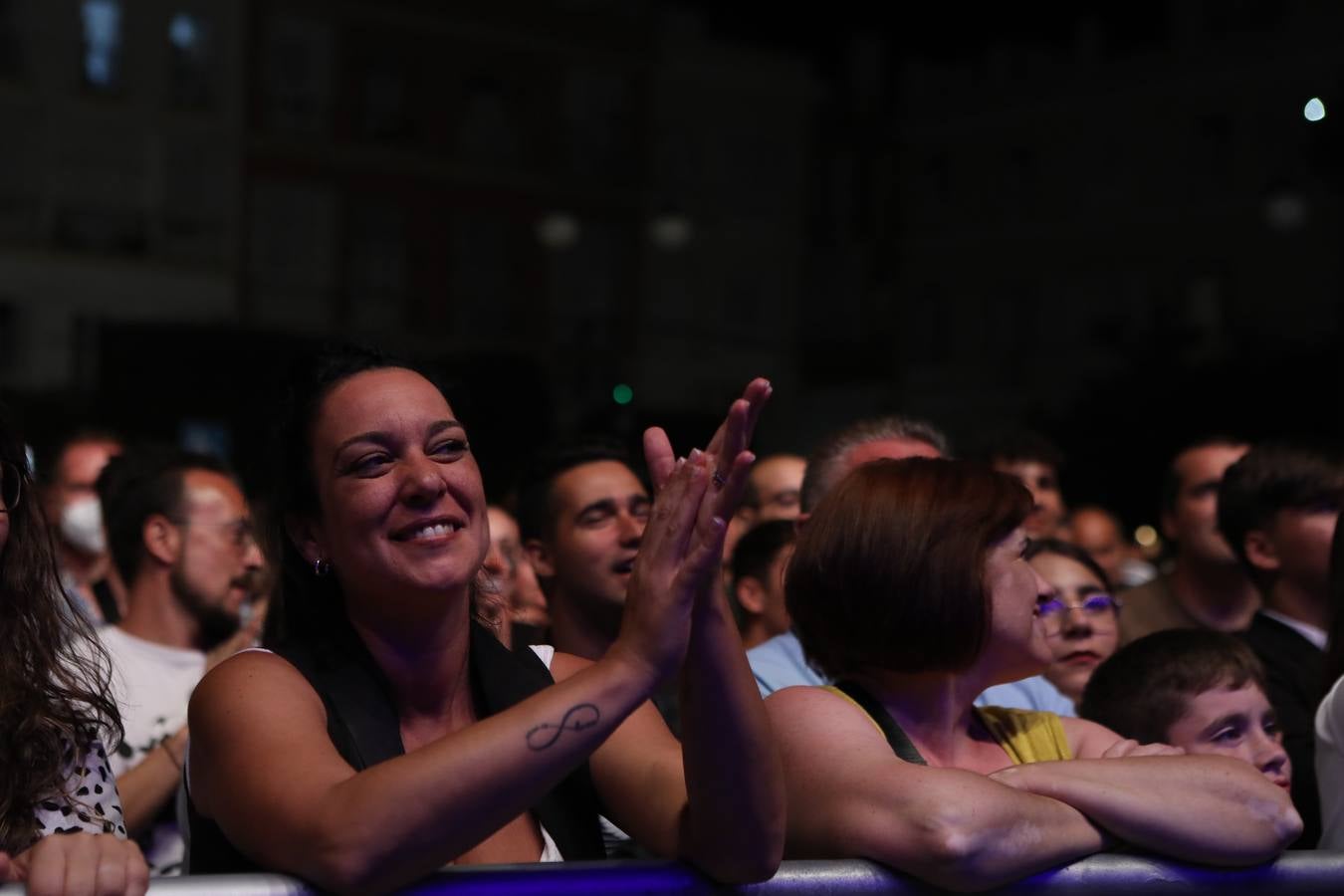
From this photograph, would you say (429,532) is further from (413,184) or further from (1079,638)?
(413,184)

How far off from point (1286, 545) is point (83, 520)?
4075 mm

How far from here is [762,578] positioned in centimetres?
518

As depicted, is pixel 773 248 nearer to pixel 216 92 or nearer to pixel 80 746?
pixel 216 92

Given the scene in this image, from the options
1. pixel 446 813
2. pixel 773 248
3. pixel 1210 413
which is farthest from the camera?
pixel 773 248

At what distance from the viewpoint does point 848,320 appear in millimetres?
36531

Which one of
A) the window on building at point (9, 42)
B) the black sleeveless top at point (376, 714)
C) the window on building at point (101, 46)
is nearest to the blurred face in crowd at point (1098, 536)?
the black sleeveless top at point (376, 714)

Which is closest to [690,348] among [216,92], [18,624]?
[216,92]

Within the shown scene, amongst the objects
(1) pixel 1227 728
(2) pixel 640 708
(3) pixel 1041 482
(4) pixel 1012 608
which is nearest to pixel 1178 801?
(4) pixel 1012 608

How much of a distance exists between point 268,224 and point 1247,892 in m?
29.0

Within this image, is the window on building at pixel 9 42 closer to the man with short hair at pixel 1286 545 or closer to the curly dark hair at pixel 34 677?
the man with short hair at pixel 1286 545

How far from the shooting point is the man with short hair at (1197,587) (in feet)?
18.9

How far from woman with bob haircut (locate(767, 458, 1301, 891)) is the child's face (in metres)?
0.41

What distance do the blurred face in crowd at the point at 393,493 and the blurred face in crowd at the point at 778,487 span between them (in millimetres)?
3227

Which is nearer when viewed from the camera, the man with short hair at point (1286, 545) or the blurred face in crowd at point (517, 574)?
the man with short hair at point (1286, 545)
